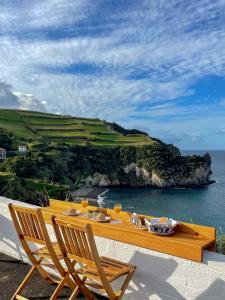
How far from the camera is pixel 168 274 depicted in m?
3.50

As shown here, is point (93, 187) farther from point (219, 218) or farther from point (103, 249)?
point (103, 249)

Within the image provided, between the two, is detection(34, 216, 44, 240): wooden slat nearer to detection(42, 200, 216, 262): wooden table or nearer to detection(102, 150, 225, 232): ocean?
detection(42, 200, 216, 262): wooden table

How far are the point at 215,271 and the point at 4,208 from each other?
3.30 meters

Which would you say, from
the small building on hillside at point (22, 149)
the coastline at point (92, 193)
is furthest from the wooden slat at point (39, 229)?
the small building on hillside at point (22, 149)

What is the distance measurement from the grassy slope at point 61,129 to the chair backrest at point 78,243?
80582 millimetres

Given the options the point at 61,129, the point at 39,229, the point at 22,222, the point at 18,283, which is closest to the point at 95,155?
the point at 61,129

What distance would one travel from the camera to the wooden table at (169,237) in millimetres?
3311

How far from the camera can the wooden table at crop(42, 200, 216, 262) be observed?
10.9 ft

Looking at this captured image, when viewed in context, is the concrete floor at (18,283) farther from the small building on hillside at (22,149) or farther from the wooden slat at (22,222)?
the small building on hillside at (22,149)

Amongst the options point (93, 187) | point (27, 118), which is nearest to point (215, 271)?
point (93, 187)

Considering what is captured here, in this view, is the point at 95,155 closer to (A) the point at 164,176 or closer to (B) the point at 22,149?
(A) the point at 164,176

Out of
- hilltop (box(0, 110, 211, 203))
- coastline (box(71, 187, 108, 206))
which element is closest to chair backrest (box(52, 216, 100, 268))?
coastline (box(71, 187, 108, 206))

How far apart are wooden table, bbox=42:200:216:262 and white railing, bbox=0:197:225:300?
0.23 feet

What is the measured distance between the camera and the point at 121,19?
18.3 metres
